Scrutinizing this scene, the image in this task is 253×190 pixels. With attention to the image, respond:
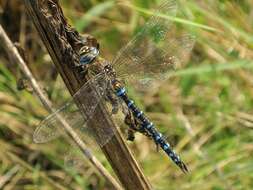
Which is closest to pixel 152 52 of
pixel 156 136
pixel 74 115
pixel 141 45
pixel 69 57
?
pixel 141 45

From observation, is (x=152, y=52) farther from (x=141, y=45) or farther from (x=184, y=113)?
(x=184, y=113)

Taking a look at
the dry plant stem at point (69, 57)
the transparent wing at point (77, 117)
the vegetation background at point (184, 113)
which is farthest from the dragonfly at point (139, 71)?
the vegetation background at point (184, 113)

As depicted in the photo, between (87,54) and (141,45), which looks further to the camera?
(141,45)

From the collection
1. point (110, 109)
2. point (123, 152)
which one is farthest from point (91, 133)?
point (123, 152)

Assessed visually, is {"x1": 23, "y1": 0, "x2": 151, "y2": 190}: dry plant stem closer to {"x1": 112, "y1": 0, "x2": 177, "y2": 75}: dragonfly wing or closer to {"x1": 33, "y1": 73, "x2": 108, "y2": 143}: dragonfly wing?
{"x1": 33, "y1": 73, "x2": 108, "y2": 143}: dragonfly wing

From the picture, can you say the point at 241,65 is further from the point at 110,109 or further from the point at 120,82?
the point at 110,109

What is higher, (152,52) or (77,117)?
(152,52)

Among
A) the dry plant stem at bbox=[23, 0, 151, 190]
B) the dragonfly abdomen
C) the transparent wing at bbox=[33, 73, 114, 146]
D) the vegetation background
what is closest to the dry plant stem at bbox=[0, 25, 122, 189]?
the transparent wing at bbox=[33, 73, 114, 146]

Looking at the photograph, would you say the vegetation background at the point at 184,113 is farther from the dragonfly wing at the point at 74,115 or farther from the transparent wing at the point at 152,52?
the dragonfly wing at the point at 74,115
